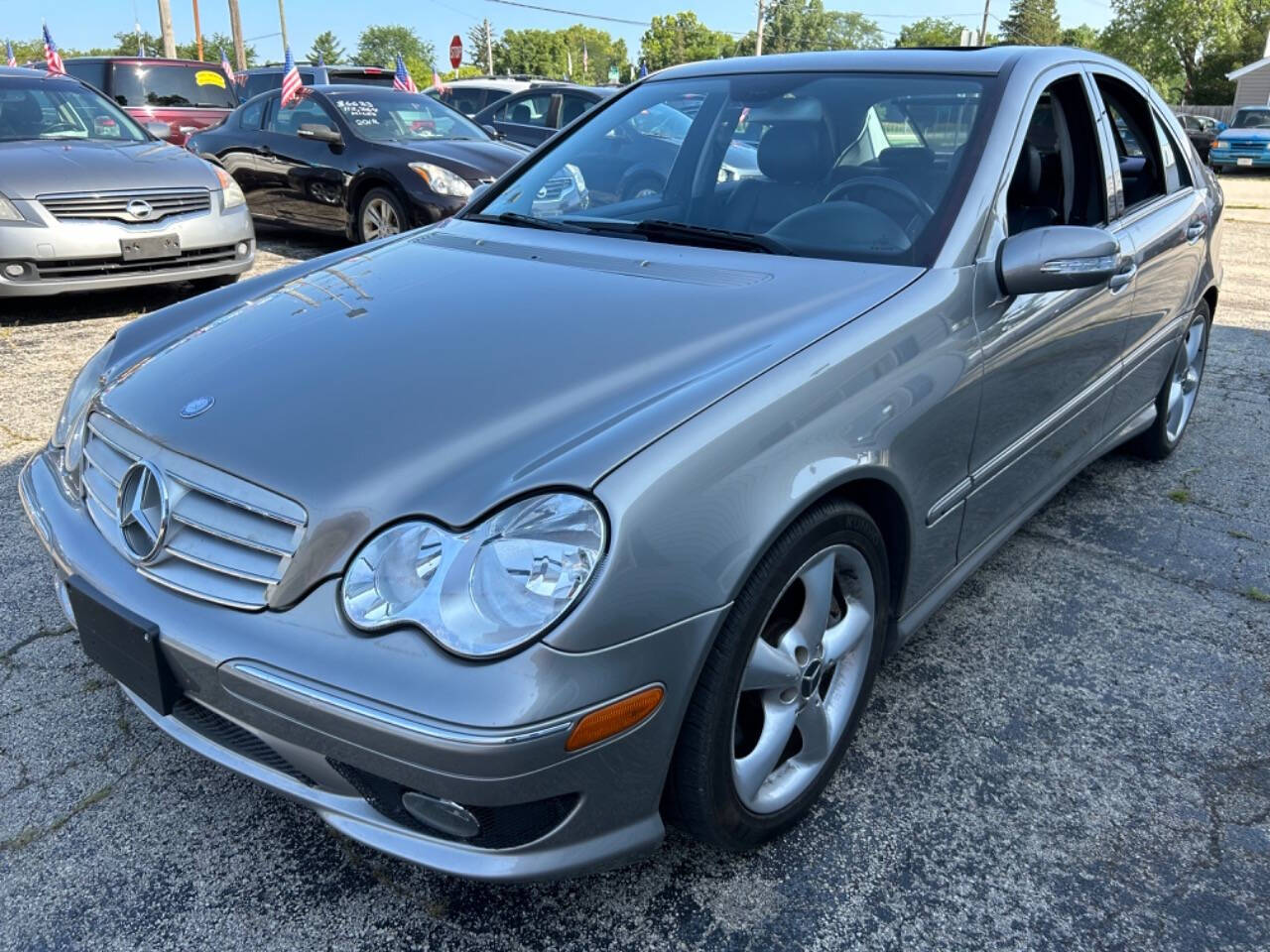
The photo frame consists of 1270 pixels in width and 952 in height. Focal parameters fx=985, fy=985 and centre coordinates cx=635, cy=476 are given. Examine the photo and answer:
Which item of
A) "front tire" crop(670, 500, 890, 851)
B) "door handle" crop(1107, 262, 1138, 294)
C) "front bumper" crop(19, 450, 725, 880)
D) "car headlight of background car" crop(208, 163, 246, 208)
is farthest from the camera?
"car headlight of background car" crop(208, 163, 246, 208)

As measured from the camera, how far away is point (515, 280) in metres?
2.37

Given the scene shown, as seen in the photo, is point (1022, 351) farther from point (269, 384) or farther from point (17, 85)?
point (17, 85)

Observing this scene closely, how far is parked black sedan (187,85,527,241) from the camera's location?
→ 7066 millimetres

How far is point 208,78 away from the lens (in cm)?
1193

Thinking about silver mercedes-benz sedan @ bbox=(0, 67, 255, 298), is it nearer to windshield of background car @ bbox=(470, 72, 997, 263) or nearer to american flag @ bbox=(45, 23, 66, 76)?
windshield of background car @ bbox=(470, 72, 997, 263)

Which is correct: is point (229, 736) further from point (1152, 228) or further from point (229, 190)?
point (229, 190)

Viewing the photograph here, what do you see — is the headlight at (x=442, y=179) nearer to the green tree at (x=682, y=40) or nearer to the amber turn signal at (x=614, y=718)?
the amber turn signal at (x=614, y=718)

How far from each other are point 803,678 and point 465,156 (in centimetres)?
621

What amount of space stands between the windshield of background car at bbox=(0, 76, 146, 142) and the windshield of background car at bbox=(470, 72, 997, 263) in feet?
15.6

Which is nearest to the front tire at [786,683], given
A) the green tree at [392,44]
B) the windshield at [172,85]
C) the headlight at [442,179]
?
the headlight at [442,179]

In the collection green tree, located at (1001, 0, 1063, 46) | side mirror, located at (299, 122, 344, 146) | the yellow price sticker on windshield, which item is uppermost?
green tree, located at (1001, 0, 1063, 46)

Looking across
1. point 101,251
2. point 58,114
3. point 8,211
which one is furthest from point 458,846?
point 58,114

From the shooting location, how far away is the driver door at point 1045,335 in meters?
2.36

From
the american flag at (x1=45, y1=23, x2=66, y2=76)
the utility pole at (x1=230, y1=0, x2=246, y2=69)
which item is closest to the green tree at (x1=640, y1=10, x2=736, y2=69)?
the utility pole at (x1=230, y1=0, x2=246, y2=69)
